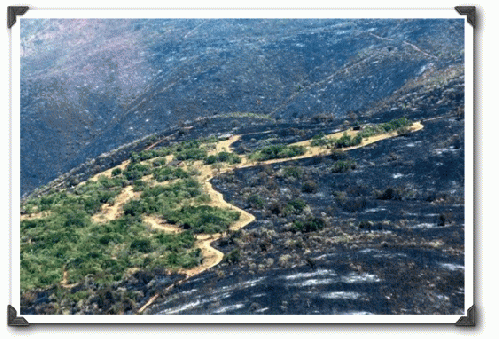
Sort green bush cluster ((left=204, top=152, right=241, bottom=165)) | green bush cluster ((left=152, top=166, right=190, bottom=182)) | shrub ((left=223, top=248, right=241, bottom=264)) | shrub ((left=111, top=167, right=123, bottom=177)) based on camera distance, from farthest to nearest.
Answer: shrub ((left=111, top=167, right=123, bottom=177)), green bush cluster ((left=204, top=152, right=241, bottom=165)), green bush cluster ((left=152, top=166, right=190, bottom=182)), shrub ((left=223, top=248, right=241, bottom=264))

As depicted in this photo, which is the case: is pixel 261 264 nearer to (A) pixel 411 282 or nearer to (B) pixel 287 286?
(B) pixel 287 286

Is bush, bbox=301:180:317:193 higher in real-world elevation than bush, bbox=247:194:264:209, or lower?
higher

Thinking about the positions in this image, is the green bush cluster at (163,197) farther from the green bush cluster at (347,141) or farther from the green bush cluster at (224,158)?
the green bush cluster at (347,141)

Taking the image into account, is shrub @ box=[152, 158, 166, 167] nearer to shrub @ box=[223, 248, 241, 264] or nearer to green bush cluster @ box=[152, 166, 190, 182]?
green bush cluster @ box=[152, 166, 190, 182]

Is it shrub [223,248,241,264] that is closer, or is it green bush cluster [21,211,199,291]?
shrub [223,248,241,264]

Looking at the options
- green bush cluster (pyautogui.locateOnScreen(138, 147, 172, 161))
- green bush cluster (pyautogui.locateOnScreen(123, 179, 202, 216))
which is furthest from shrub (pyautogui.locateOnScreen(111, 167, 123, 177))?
green bush cluster (pyautogui.locateOnScreen(123, 179, 202, 216))

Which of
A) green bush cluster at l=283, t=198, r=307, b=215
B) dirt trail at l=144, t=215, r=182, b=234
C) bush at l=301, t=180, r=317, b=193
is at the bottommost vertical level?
dirt trail at l=144, t=215, r=182, b=234

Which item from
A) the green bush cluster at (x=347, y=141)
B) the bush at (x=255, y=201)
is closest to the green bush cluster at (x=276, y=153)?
the green bush cluster at (x=347, y=141)
